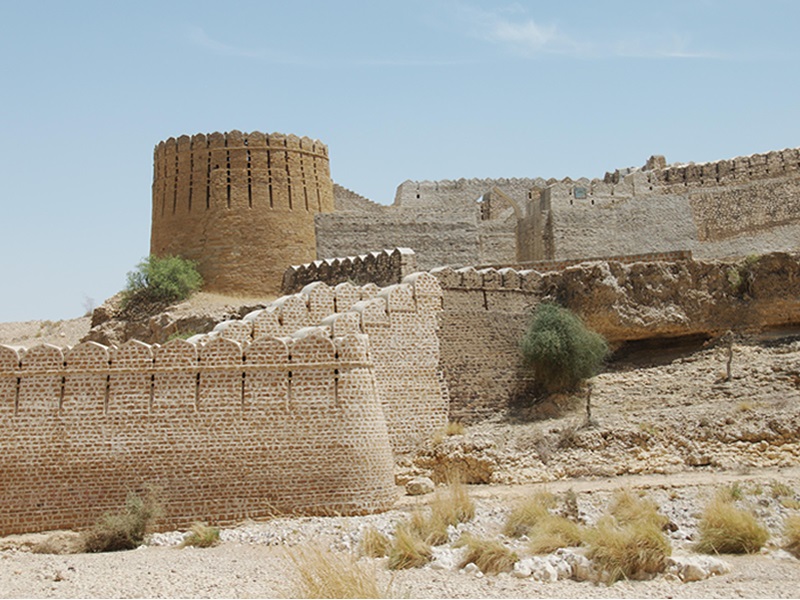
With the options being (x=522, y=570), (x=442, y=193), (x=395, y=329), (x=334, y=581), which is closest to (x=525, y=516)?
(x=522, y=570)

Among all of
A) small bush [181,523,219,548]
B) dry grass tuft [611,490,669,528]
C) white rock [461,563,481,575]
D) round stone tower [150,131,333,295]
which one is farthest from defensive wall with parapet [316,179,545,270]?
white rock [461,563,481,575]

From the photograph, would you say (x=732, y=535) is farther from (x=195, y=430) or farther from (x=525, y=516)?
(x=195, y=430)

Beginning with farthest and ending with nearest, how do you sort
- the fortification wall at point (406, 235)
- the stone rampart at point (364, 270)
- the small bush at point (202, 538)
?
the fortification wall at point (406, 235), the stone rampart at point (364, 270), the small bush at point (202, 538)

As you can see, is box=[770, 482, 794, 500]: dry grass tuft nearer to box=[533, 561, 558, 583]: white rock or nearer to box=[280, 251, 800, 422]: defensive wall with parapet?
box=[533, 561, 558, 583]: white rock

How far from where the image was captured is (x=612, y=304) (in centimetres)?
2042

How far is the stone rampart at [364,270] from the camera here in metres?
21.1

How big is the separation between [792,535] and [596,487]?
3567 mm

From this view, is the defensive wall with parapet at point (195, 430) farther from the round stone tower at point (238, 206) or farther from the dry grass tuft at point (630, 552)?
the round stone tower at point (238, 206)

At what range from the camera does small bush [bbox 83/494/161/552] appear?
13781 millimetres

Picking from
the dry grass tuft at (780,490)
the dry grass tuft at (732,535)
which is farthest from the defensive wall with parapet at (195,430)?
the dry grass tuft at (780,490)

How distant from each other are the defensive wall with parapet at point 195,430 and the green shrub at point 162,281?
9272 mm

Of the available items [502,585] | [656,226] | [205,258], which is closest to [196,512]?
[502,585]

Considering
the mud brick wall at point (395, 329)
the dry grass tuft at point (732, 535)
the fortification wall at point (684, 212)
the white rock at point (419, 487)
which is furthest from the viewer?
the fortification wall at point (684, 212)

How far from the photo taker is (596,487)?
52.9 ft
